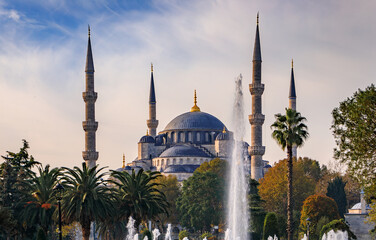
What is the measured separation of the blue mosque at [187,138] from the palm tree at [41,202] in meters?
44.5

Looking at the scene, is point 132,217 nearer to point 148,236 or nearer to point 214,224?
point 148,236

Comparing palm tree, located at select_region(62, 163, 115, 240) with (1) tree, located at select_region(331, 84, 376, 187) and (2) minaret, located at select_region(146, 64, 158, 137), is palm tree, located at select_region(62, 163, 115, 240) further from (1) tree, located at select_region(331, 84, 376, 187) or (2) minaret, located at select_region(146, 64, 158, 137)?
(2) minaret, located at select_region(146, 64, 158, 137)

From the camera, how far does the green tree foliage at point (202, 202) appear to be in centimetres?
7506

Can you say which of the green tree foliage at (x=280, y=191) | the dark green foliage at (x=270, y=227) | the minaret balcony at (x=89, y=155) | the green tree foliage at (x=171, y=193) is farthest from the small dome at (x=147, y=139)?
the dark green foliage at (x=270, y=227)

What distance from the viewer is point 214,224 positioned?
76.2 metres

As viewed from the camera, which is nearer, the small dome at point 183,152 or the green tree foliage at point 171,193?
the green tree foliage at point 171,193

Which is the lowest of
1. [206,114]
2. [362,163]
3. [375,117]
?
[362,163]

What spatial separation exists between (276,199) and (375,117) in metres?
46.5

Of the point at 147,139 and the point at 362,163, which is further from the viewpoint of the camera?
the point at 147,139

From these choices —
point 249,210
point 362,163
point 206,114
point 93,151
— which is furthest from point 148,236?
point 206,114

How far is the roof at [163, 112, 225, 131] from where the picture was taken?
126m

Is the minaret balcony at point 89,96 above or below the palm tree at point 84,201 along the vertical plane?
above

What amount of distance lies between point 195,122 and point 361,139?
9523 cm

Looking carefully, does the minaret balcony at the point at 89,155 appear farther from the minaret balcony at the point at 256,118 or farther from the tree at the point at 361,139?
the tree at the point at 361,139
